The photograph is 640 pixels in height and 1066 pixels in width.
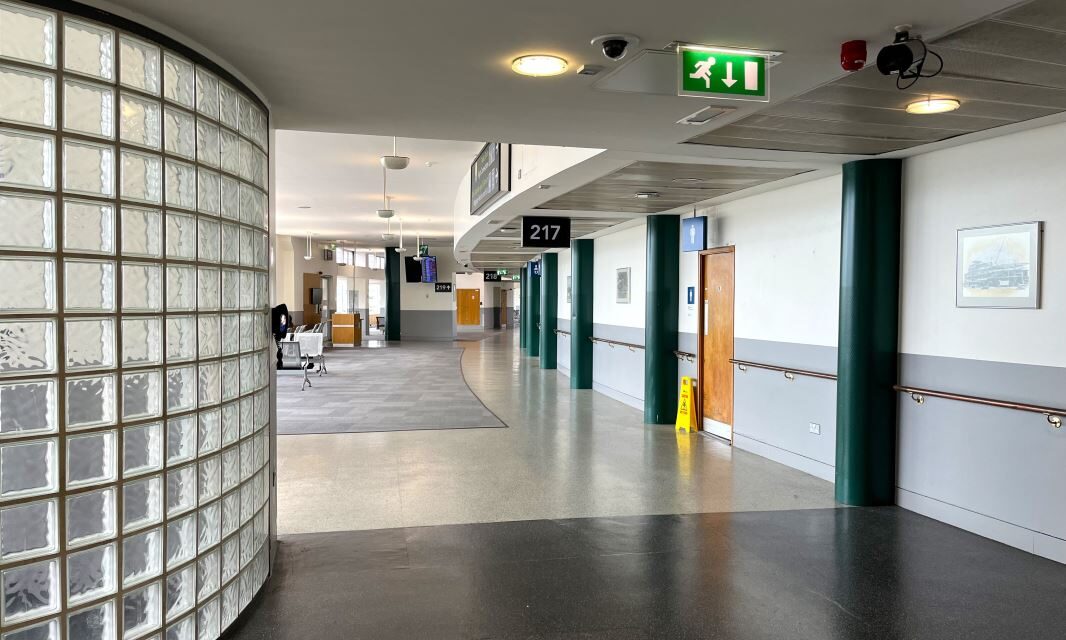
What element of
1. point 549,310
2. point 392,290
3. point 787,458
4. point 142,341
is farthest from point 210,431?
point 392,290

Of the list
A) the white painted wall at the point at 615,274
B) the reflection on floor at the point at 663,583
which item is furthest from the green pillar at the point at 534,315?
the reflection on floor at the point at 663,583

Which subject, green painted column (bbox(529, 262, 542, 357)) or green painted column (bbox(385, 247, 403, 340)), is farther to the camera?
green painted column (bbox(385, 247, 403, 340))

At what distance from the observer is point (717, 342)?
28.1 ft

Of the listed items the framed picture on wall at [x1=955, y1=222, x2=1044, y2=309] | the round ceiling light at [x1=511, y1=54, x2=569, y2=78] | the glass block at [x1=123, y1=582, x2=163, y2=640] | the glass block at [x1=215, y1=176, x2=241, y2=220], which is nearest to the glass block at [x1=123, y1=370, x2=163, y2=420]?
the glass block at [x1=123, y1=582, x2=163, y2=640]

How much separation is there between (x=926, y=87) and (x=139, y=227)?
394 cm

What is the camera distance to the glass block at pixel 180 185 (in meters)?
3.00

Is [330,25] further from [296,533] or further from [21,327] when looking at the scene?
[296,533]

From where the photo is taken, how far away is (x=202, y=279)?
3205mm

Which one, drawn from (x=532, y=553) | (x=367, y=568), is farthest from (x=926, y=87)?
(x=367, y=568)

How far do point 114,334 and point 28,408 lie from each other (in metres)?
0.39

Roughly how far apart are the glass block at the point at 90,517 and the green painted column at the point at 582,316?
422 inches

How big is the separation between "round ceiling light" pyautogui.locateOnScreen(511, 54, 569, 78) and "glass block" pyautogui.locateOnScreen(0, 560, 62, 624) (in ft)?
9.41

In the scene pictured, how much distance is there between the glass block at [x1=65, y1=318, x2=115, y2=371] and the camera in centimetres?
263

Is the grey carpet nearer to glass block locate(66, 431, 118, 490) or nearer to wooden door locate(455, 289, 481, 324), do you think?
glass block locate(66, 431, 118, 490)
